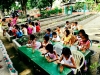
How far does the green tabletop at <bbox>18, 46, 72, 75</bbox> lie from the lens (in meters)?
5.40

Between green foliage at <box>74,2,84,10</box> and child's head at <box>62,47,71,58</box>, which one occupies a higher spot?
green foliage at <box>74,2,84,10</box>

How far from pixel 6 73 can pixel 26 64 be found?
4.81 feet

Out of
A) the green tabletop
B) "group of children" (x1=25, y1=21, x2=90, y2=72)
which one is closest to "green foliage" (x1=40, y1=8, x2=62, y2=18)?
"group of children" (x1=25, y1=21, x2=90, y2=72)

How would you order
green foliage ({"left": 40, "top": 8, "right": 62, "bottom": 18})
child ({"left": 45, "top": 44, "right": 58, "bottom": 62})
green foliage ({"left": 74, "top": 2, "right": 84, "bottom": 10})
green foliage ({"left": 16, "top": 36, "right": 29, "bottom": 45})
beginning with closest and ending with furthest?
1. child ({"left": 45, "top": 44, "right": 58, "bottom": 62})
2. green foliage ({"left": 16, "top": 36, "right": 29, "bottom": 45})
3. green foliage ({"left": 40, "top": 8, "right": 62, "bottom": 18})
4. green foliage ({"left": 74, "top": 2, "right": 84, "bottom": 10})

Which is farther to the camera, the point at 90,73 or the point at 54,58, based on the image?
the point at 90,73

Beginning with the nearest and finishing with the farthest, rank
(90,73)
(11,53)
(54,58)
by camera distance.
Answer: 1. (54,58)
2. (90,73)
3. (11,53)

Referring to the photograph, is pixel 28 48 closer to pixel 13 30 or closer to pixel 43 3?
pixel 13 30

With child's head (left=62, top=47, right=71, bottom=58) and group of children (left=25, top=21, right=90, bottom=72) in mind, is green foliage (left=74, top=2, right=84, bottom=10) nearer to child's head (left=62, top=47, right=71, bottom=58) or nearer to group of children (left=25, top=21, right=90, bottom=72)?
group of children (left=25, top=21, right=90, bottom=72)

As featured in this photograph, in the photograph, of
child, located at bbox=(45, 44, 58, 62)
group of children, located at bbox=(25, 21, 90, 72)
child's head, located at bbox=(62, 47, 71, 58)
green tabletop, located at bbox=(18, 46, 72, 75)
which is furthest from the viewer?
child, located at bbox=(45, 44, 58, 62)

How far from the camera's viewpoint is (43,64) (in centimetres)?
618

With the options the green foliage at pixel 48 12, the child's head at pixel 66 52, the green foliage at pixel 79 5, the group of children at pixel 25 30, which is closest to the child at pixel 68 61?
the child's head at pixel 66 52

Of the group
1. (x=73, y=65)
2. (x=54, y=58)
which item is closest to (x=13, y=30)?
(x=54, y=58)

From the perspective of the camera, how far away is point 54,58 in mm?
6191

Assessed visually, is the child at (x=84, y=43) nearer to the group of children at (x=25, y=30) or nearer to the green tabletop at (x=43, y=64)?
the green tabletop at (x=43, y=64)
